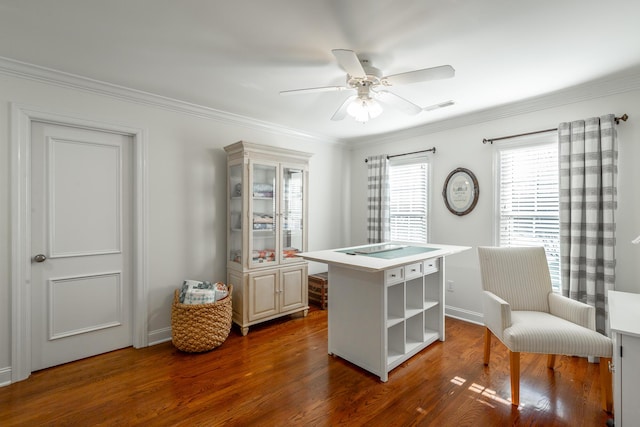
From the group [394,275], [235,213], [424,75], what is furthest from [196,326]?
[424,75]

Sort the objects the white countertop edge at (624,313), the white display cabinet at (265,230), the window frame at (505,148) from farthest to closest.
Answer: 1. the white display cabinet at (265,230)
2. the window frame at (505,148)
3. the white countertop edge at (624,313)

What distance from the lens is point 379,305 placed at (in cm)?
225

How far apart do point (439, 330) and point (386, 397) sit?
3.79 ft

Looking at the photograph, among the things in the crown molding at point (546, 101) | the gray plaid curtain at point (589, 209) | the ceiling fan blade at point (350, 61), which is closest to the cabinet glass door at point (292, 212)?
the crown molding at point (546, 101)

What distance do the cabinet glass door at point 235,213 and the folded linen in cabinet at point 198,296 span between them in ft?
1.59

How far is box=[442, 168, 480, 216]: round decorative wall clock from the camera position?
11.3 ft

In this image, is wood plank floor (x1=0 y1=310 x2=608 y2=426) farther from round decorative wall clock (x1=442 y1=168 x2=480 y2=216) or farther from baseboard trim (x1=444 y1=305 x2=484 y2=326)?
round decorative wall clock (x1=442 y1=168 x2=480 y2=216)

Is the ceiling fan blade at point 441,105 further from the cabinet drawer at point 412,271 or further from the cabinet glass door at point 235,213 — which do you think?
the cabinet glass door at point 235,213

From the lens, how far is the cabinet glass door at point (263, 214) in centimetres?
327

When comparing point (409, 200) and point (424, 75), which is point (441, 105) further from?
point (409, 200)

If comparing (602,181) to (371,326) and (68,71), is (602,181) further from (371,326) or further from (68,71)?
(68,71)

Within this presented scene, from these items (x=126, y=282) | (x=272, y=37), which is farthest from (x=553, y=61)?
(x=126, y=282)

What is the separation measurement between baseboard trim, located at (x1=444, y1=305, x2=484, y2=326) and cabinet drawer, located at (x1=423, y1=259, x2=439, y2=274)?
1024 millimetres

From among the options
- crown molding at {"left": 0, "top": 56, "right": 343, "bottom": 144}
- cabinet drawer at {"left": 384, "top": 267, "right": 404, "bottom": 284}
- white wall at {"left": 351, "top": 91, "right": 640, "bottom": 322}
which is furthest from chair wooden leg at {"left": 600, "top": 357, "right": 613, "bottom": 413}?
crown molding at {"left": 0, "top": 56, "right": 343, "bottom": 144}
